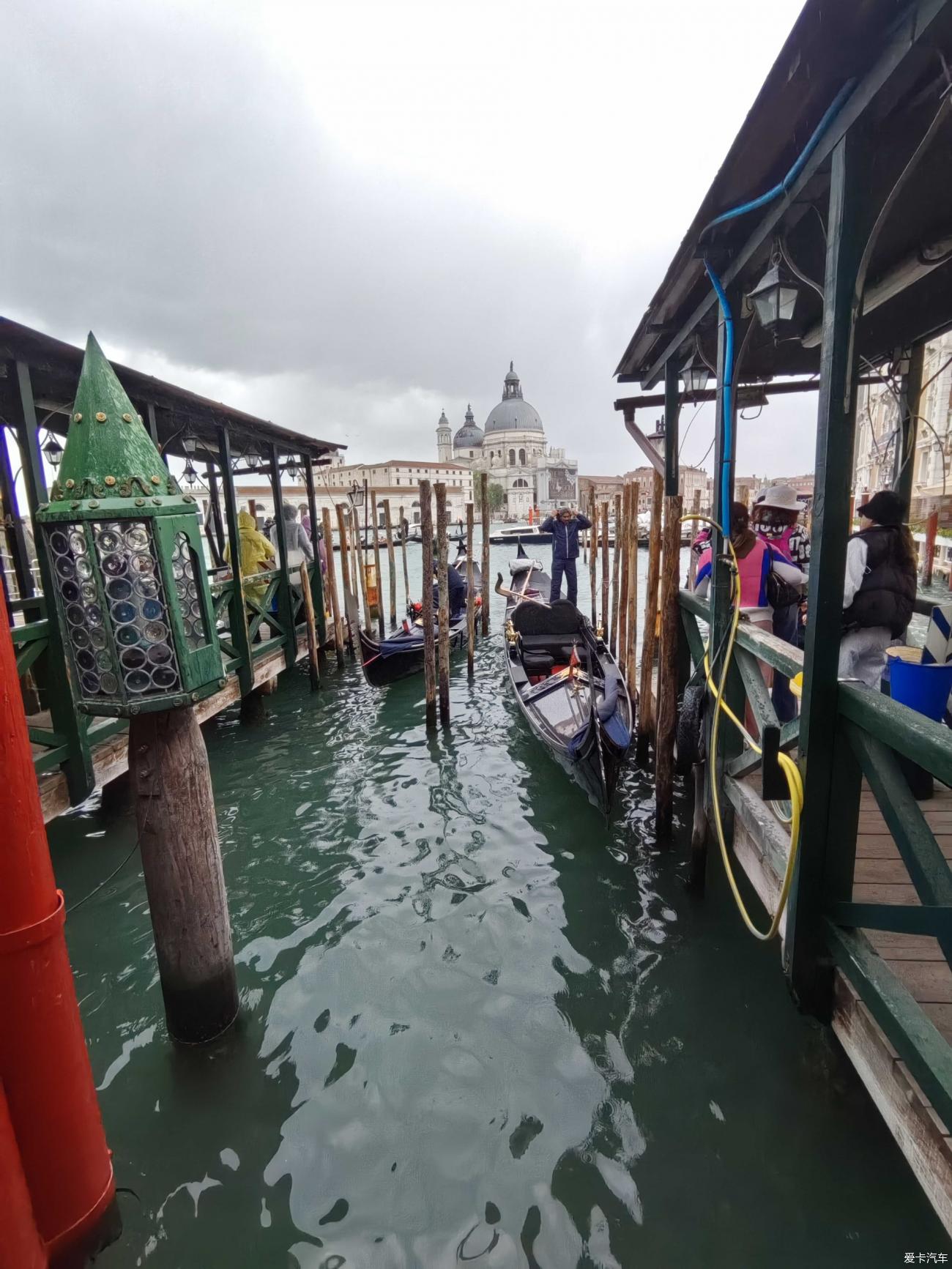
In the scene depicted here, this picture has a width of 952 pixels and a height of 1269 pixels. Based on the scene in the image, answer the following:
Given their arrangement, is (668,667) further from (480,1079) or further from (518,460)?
(518,460)

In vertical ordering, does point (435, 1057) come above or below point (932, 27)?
below

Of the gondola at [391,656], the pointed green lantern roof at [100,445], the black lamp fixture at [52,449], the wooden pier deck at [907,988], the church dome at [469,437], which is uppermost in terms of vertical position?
the church dome at [469,437]

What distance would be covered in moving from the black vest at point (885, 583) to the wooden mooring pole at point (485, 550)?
7.58 metres

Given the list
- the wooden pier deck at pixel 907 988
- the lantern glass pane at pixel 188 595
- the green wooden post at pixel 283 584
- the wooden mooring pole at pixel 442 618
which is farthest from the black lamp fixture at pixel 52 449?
the wooden pier deck at pixel 907 988

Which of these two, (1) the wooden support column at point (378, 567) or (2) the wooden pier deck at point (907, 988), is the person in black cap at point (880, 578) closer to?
(2) the wooden pier deck at point (907, 988)

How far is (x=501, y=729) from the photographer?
7668 mm

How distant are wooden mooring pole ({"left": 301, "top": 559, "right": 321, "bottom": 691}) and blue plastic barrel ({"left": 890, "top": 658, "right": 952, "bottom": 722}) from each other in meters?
7.20

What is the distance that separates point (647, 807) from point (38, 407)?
6.84 m

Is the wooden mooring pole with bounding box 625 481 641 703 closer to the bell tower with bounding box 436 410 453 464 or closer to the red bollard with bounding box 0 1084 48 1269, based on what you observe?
the red bollard with bounding box 0 1084 48 1269

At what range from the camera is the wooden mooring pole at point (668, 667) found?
456 cm

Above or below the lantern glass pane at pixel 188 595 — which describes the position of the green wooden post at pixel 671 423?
above

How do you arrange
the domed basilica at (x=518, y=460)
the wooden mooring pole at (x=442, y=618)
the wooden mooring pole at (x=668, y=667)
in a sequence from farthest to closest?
the domed basilica at (x=518, y=460)
the wooden mooring pole at (x=442, y=618)
the wooden mooring pole at (x=668, y=667)

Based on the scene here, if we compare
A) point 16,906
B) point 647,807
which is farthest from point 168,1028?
point 647,807

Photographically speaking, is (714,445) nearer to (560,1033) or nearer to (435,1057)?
(560,1033)
